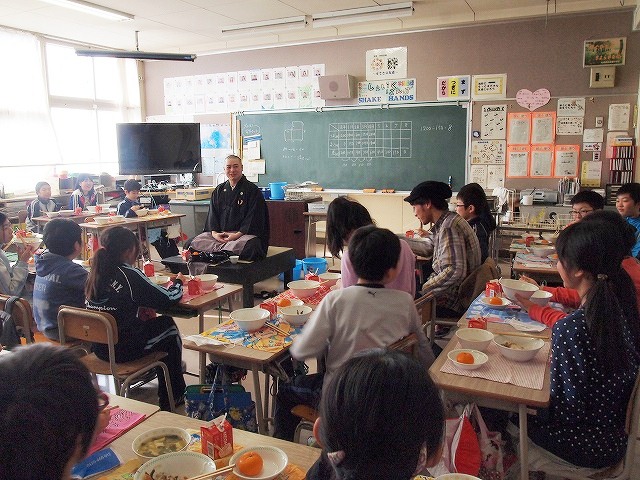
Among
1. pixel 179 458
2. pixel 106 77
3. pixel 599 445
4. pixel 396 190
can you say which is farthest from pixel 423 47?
pixel 179 458

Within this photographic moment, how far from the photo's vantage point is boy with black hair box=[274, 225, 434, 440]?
1.90 m

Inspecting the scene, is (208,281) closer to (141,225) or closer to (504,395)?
(504,395)

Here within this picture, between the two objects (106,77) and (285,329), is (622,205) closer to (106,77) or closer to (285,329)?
(285,329)

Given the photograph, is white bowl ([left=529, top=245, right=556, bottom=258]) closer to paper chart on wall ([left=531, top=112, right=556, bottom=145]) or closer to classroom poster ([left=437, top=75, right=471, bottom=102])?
paper chart on wall ([left=531, top=112, right=556, bottom=145])

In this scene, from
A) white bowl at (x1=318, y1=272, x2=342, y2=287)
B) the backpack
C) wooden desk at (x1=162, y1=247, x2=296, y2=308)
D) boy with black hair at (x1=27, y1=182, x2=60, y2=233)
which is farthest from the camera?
boy with black hair at (x1=27, y1=182, x2=60, y2=233)

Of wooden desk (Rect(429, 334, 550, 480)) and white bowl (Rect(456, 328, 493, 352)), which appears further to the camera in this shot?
white bowl (Rect(456, 328, 493, 352))

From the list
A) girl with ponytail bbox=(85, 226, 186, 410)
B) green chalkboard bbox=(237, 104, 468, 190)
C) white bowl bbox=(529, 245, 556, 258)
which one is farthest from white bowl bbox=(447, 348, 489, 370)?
green chalkboard bbox=(237, 104, 468, 190)

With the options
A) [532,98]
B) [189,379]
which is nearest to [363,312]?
[189,379]

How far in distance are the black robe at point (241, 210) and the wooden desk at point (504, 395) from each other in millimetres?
3081

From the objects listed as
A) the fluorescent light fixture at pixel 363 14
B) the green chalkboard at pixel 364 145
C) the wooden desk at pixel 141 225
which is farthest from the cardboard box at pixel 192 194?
the fluorescent light fixture at pixel 363 14

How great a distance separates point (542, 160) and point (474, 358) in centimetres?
494

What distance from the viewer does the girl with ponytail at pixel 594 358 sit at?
1599 mm

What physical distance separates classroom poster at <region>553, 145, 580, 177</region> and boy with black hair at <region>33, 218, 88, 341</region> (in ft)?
17.6

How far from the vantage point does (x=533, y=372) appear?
6.01 feet
